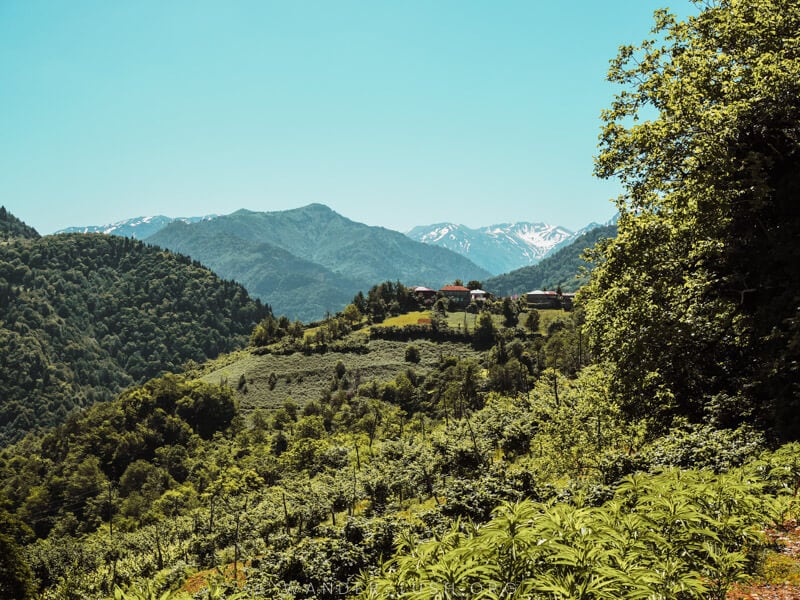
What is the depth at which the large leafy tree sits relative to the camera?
15305 millimetres

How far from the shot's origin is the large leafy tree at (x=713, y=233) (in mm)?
15305

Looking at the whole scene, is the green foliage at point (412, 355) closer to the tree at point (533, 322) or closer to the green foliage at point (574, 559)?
the tree at point (533, 322)

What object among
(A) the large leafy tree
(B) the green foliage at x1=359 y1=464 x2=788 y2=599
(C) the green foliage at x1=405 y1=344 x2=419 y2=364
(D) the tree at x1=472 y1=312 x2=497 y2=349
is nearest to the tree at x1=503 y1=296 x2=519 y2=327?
(D) the tree at x1=472 y1=312 x2=497 y2=349

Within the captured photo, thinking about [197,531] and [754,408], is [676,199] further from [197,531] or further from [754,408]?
[197,531]

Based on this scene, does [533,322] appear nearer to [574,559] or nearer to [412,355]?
[412,355]

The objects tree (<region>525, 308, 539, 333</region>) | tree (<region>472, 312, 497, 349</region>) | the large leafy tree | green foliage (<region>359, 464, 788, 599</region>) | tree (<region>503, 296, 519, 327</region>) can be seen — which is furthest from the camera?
tree (<region>503, 296, 519, 327</region>)

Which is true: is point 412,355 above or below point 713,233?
below

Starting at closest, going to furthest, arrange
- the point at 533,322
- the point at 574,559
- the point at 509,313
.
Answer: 1. the point at 574,559
2. the point at 533,322
3. the point at 509,313

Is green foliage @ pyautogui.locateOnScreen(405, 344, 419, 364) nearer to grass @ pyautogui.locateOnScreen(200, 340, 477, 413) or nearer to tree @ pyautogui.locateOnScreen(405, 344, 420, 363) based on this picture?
tree @ pyautogui.locateOnScreen(405, 344, 420, 363)

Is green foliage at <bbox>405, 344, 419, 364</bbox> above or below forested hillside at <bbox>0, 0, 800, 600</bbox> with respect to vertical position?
below

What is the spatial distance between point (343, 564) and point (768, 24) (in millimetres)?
20897

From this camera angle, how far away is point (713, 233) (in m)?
16.7

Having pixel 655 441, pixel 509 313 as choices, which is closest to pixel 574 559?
pixel 655 441

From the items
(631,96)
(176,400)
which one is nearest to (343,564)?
(631,96)
